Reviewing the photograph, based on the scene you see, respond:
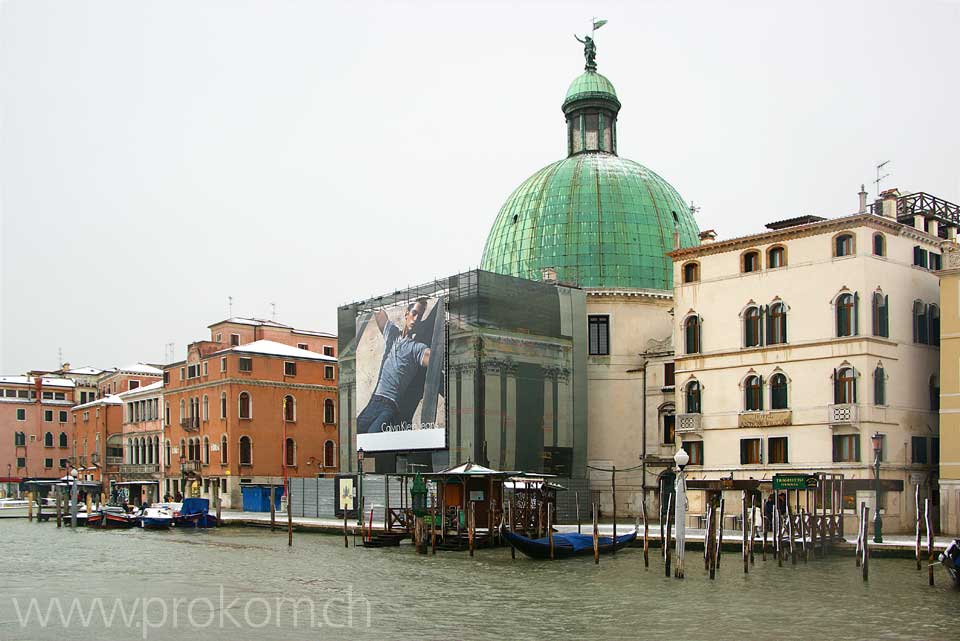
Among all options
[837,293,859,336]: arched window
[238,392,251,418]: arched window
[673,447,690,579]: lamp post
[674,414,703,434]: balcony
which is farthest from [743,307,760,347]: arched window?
[238,392,251,418]: arched window

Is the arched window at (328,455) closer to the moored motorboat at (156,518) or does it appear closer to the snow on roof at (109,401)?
the moored motorboat at (156,518)

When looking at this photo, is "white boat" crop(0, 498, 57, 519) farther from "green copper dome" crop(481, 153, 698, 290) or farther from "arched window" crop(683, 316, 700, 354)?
"arched window" crop(683, 316, 700, 354)

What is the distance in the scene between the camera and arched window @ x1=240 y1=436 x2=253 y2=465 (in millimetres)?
68438

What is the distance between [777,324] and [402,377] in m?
19.2

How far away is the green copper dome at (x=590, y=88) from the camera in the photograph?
65.9 m

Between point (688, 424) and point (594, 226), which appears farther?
point (594, 226)

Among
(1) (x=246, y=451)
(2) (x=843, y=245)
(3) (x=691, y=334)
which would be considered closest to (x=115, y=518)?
(1) (x=246, y=451)

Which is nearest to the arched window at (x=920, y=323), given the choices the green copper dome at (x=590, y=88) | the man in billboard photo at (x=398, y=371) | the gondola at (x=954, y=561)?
the gondola at (x=954, y=561)

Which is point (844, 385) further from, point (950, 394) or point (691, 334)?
point (691, 334)

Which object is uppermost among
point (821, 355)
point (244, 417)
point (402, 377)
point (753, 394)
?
point (821, 355)

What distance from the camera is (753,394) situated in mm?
44656

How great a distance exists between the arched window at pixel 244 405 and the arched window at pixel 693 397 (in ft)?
103

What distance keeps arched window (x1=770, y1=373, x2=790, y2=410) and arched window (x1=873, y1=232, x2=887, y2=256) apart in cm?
563

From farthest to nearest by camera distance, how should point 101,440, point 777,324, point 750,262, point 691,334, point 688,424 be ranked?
point 101,440
point 691,334
point 688,424
point 750,262
point 777,324
